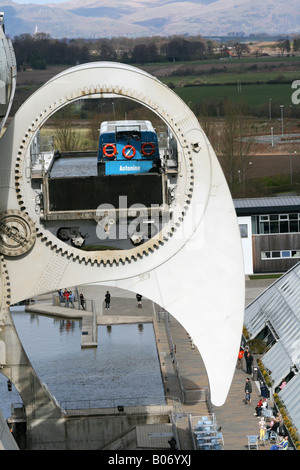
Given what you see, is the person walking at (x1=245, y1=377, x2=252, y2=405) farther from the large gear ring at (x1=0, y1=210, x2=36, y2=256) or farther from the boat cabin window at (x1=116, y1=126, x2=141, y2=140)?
the large gear ring at (x1=0, y1=210, x2=36, y2=256)

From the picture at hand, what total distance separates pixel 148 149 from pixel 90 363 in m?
20.6

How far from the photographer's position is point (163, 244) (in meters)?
30.0

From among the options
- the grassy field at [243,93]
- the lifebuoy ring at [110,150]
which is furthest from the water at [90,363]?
the grassy field at [243,93]

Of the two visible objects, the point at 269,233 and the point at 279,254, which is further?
the point at 279,254

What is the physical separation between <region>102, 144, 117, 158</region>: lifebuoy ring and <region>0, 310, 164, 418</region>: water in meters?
12.9

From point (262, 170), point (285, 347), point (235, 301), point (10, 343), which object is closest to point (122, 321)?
point (285, 347)

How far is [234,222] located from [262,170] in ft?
314

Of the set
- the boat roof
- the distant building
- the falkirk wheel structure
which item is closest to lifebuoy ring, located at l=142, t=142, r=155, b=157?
the boat roof

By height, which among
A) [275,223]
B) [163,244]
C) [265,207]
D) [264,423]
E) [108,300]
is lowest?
[108,300]

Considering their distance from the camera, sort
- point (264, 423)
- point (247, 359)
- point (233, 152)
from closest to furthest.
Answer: point (264, 423), point (247, 359), point (233, 152)

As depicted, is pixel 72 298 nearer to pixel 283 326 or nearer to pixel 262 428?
pixel 283 326

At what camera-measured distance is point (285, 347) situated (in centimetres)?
4416

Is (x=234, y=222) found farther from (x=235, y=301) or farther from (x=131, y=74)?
(x=131, y=74)

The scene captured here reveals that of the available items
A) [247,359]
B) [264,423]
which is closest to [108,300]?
[247,359]
